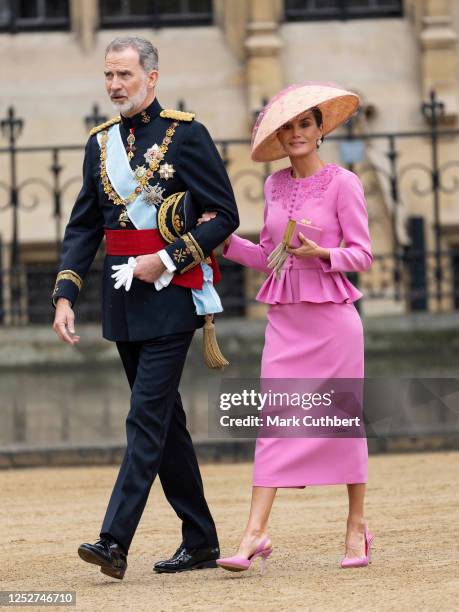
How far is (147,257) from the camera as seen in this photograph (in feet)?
23.1

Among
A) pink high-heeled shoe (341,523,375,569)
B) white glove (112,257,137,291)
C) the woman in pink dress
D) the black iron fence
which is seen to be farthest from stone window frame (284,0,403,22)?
pink high-heeled shoe (341,523,375,569)

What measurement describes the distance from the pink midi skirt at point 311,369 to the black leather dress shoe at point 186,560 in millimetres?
397

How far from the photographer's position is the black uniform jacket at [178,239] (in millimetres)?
7062

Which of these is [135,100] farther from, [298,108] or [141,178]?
[298,108]

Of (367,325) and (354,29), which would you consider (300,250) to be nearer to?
(367,325)

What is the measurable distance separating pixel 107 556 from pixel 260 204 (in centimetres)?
892

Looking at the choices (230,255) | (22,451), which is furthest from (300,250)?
(22,451)

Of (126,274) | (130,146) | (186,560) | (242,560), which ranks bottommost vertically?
(186,560)

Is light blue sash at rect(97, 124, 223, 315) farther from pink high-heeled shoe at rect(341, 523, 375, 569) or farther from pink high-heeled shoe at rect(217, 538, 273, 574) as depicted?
pink high-heeled shoe at rect(341, 523, 375, 569)

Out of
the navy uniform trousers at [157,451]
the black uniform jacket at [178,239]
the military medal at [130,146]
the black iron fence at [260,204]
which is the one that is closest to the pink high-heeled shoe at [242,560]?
the navy uniform trousers at [157,451]

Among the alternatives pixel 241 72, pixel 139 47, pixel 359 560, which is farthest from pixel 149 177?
pixel 241 72

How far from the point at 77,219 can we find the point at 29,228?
8.39 metres

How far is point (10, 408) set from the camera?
1313cm

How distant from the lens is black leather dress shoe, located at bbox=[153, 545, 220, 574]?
23.9 ft
